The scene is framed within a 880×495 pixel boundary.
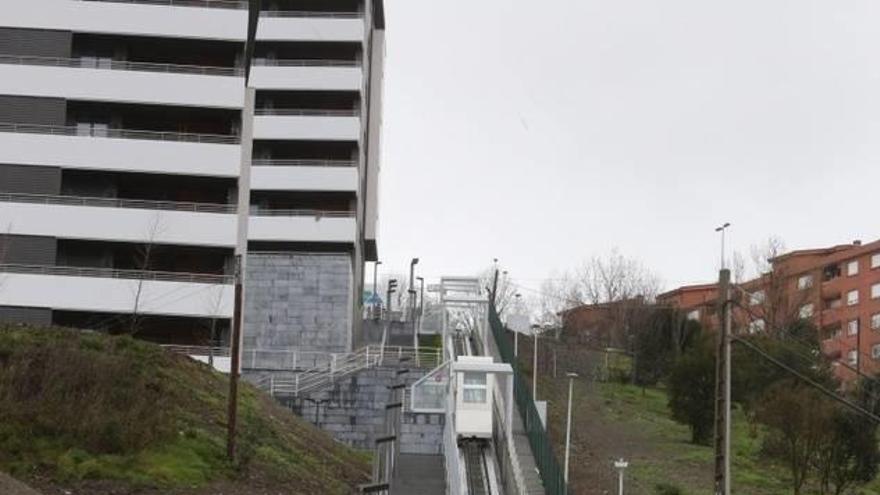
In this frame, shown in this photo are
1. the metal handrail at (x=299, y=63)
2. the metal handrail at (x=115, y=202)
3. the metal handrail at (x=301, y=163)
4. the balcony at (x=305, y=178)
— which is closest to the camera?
the metal handrail at (x=115, y=202)

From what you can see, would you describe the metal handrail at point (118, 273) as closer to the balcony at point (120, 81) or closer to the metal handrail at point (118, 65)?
the balcony at point (120, 81)

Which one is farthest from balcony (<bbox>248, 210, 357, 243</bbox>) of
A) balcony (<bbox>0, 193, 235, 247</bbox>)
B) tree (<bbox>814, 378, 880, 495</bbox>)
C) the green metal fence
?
tree (<bbox>814, 378, 880, 495</bbox>)

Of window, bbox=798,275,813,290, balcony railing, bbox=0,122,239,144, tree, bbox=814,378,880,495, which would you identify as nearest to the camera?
tree, bbox=814,378,880,495

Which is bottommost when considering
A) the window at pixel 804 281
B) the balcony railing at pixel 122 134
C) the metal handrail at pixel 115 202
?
the metal handrail at pixel 115 202

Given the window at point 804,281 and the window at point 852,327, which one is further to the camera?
the window at point 804,281

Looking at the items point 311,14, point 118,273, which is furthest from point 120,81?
point 311,14

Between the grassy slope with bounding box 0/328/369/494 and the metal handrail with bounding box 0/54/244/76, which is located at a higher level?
the metal handrail with bounding box 0/54/244/76

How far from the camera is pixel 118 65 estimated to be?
5056 cm

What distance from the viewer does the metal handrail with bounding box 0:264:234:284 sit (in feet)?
155

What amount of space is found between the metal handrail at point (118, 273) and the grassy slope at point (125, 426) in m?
15.5

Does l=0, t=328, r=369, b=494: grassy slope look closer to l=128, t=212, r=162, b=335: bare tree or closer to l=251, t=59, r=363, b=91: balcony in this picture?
l=128, t=212, r=162, b=335: bare tree

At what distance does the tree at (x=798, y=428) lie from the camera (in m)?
41.3

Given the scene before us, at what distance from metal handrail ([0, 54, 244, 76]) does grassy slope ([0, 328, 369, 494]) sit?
20.7 metres

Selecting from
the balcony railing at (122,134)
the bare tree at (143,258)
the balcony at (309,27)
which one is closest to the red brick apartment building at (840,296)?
the balcony at (309,27)
